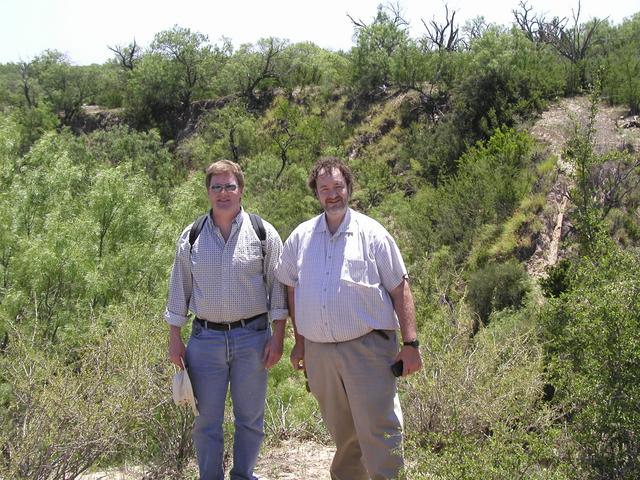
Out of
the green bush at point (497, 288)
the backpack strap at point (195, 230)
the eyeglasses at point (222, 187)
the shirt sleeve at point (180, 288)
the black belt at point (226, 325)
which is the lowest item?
the green bush at point (497, 288)

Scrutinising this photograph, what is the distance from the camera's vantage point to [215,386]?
4.13 metres

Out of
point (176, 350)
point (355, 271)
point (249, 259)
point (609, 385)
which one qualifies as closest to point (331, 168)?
point (355, 271)

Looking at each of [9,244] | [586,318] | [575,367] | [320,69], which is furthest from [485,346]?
[320,69]

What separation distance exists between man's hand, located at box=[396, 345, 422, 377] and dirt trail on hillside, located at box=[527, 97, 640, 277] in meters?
11.1

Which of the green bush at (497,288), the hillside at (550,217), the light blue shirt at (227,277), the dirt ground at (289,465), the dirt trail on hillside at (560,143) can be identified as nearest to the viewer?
the light blue shirt at (227,277)

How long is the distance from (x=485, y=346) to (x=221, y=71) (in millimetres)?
39280

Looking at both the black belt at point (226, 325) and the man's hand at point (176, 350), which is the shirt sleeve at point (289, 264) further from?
the man's hand at point (176, 350)

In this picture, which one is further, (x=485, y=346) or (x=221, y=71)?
(x=221, y=71)

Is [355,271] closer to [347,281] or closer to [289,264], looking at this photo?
[347,281]

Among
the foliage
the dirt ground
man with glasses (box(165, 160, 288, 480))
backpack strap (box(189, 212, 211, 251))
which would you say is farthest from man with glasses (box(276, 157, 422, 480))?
the dirt ground

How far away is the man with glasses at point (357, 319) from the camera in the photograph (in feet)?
A: 12.7

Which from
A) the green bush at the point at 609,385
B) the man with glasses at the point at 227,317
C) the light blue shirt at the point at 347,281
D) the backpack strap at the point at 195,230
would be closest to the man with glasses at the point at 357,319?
the light blue shirt at the point at 347,281

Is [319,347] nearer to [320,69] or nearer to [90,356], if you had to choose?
[90,356]

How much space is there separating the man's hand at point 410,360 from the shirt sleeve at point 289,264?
677mm
